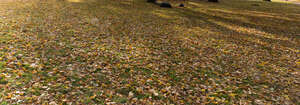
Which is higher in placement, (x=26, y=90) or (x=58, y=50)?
(x=58, y=50)

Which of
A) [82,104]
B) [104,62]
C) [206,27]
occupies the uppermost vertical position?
[206,27]

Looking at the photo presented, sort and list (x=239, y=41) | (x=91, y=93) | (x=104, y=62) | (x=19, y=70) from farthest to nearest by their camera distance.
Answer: (x=239, y=41) < (x=104, y=62) < (x=19, y=70) < (x=91, y=93)

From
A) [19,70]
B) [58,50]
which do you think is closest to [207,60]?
[58,50]

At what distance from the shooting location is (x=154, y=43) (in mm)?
9758

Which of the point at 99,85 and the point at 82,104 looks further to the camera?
the point at 99,85

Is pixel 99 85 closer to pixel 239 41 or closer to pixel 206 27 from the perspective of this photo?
pixel 239 41

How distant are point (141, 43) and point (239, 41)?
5.71 m

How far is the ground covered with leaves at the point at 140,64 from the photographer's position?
5.34 m

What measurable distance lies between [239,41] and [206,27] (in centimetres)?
323

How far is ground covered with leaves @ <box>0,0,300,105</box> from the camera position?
5.34 m

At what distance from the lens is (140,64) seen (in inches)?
287

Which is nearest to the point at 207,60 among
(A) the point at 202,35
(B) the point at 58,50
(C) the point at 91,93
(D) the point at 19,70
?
(A) the point at 202,35

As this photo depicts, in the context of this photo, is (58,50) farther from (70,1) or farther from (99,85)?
(70,1)

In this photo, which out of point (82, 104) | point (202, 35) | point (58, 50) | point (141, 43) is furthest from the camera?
point (202, 35)
